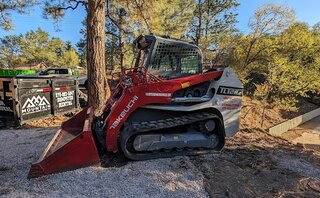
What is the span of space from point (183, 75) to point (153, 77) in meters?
0.66

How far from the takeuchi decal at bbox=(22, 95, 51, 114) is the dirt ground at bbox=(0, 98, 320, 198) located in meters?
2.36

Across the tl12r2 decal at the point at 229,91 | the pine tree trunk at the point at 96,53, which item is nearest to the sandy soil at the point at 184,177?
the tl12r2 decal at the point at 229,91

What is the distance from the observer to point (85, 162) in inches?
154

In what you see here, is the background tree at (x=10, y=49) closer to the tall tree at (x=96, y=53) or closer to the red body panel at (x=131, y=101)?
the tall tree at (x=96, y=53)

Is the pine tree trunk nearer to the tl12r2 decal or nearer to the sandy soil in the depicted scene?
the sandy soil

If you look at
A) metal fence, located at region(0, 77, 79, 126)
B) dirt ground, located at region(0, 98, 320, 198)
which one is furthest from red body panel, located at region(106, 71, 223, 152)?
metal fence, located at region(0, 77, 79, 126)

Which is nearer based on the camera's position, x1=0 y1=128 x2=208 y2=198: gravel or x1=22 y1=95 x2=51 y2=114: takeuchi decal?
x1=0 y1=128 x2=208 y2=198: gravel

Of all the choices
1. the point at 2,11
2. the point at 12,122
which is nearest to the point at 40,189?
the point at 12,122

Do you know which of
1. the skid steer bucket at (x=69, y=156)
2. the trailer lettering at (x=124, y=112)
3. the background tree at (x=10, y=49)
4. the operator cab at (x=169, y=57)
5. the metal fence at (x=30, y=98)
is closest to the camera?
the skid steer bucket at (x=69, y=156)

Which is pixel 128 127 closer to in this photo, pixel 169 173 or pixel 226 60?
pixel 169 173

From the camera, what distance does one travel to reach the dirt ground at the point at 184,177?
333 cm

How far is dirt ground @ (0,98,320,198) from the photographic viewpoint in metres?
3.33

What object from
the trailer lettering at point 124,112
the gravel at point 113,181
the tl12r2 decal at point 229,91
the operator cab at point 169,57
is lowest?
the gravel at point 113,181

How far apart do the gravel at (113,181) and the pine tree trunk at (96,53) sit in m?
3.51
